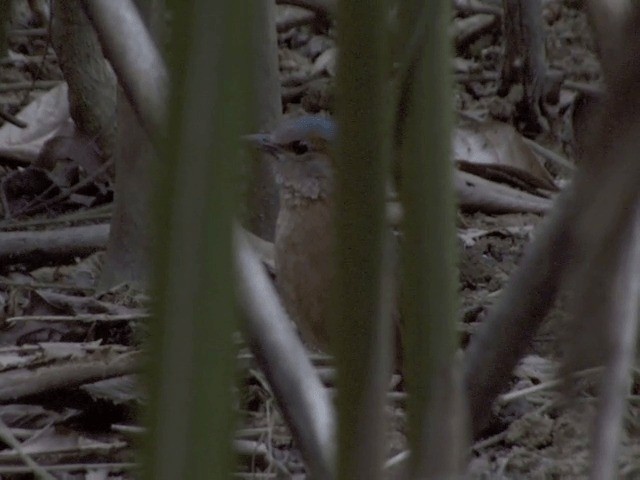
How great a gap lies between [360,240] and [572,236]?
0.44ft

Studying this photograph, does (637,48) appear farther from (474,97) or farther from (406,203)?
(474,97)

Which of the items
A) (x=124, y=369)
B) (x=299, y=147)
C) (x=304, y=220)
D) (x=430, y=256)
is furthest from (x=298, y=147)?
(x=430, y=256)

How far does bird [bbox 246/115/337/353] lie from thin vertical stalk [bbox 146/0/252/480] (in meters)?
2.72

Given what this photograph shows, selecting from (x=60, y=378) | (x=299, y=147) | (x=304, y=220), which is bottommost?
(x=60, y=378)

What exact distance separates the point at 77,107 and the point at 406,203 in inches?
177

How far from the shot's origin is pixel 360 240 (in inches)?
32.8

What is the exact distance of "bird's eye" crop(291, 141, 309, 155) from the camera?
165 inches

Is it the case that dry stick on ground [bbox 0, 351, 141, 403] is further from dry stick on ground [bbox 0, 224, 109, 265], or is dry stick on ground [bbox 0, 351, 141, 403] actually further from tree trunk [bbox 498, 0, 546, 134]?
tree trunk [bbox 498, 0, 546, 134]

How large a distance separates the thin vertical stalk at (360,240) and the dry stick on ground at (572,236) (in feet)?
0.40

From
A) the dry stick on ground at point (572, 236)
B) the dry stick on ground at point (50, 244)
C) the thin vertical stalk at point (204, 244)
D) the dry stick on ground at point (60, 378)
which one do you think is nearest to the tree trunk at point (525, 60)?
the dry stick on ground at point (50, 244)

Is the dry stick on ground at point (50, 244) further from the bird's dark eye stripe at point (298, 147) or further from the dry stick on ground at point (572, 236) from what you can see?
the dry stick on ground at point (572, 236)

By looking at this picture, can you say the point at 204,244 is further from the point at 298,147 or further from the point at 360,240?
the point at 298,147

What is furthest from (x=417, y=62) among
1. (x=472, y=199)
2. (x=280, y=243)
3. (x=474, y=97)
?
(x=474, y=97)

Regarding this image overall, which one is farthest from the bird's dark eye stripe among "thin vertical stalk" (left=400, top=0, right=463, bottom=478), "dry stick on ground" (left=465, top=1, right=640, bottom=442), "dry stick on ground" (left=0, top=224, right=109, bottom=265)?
"thin vertical stalk" (left=400, top=0, right=463, bottom=478)
